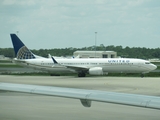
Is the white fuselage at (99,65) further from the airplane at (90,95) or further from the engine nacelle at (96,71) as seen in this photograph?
the airplane at (90,95)

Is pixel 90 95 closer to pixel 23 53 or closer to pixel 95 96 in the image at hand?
pixel 95 96


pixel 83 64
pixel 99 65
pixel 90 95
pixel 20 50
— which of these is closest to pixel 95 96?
pixel 90 95

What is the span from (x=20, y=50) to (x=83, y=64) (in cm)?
923

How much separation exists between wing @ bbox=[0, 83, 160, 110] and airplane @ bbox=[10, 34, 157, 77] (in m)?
41.5

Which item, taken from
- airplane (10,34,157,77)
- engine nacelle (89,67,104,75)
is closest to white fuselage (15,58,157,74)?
airplane (10,34,157,77)

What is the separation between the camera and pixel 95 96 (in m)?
7.04

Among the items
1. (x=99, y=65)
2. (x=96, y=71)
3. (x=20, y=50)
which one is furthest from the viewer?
(x=20, y=50)

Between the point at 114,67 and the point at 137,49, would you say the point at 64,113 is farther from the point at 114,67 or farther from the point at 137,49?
the point at 137,49

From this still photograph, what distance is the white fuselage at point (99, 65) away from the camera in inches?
1955

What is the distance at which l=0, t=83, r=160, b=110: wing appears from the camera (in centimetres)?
642

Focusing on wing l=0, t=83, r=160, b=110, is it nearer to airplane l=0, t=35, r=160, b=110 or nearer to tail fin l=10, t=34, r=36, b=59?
airplane l=0, t=35, r=160, b=110

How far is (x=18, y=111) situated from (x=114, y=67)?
37578mm

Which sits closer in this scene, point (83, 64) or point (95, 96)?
point (95, 96)

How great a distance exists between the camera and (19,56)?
176ft
